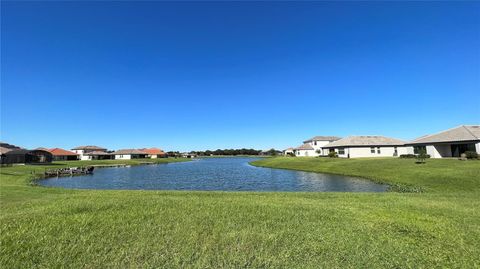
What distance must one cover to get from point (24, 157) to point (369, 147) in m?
75.6

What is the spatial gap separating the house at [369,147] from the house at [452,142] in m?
13.5

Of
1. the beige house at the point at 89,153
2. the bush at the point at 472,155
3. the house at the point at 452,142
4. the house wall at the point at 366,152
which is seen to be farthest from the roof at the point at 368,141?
the beige house at the point at 89,153

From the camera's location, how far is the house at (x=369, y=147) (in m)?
59.6

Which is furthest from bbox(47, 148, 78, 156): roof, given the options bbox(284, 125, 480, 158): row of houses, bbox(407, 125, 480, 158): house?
bbox(407, 125, 480, 158): house

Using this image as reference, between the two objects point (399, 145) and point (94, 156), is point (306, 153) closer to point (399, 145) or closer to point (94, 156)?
point (399, 145)

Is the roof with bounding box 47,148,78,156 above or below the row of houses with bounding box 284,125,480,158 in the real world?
above

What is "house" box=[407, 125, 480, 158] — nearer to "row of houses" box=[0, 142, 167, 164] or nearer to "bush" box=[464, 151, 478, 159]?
"bush" box=[464, 151, 478, 159]

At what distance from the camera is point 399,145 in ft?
201

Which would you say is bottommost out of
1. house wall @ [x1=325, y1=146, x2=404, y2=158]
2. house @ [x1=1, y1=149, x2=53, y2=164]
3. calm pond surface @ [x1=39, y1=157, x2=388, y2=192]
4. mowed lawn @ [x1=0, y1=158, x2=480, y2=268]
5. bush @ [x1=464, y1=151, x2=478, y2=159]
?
calm pond surface @ [x1=39, y1=157, x2=388, y2=192]

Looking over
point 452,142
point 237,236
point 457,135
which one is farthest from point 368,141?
point 237,236

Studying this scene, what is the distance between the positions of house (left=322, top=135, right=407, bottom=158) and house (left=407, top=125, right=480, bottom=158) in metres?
13.5

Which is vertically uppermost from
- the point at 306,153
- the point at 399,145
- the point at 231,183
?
the point at 399,145

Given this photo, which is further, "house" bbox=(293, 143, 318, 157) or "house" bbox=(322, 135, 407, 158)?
"house" bbox=(293, 143, 318, 157)

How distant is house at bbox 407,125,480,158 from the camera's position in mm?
39109
